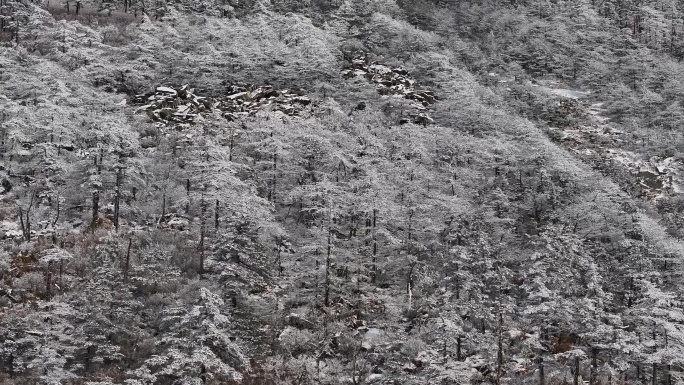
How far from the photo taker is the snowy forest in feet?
90.3

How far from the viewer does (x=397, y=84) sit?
6944 cm

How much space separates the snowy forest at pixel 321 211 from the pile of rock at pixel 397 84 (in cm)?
34

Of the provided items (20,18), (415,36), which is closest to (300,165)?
(415,36)

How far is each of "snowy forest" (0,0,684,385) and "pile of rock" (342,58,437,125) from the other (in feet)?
1.13

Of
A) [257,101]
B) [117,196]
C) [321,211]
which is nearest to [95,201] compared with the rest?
[117,196]

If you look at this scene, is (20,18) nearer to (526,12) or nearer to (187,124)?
(187,124)

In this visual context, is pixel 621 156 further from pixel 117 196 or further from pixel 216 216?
pixel 117 196

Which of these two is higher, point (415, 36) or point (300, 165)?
point (415, 36)

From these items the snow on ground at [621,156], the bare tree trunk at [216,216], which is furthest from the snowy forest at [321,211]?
the bare tree trunk at [216,216]

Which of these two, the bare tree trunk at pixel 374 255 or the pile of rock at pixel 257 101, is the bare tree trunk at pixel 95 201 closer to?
the pile of rock at pixel 257 101

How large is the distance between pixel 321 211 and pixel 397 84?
3648 centimetres

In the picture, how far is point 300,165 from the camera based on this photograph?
46938 mm

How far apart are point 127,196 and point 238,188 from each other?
901 centimetres

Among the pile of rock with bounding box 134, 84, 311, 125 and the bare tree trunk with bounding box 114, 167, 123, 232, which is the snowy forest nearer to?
the bare tree trunk with bounding box 114, 167, 123, 232
